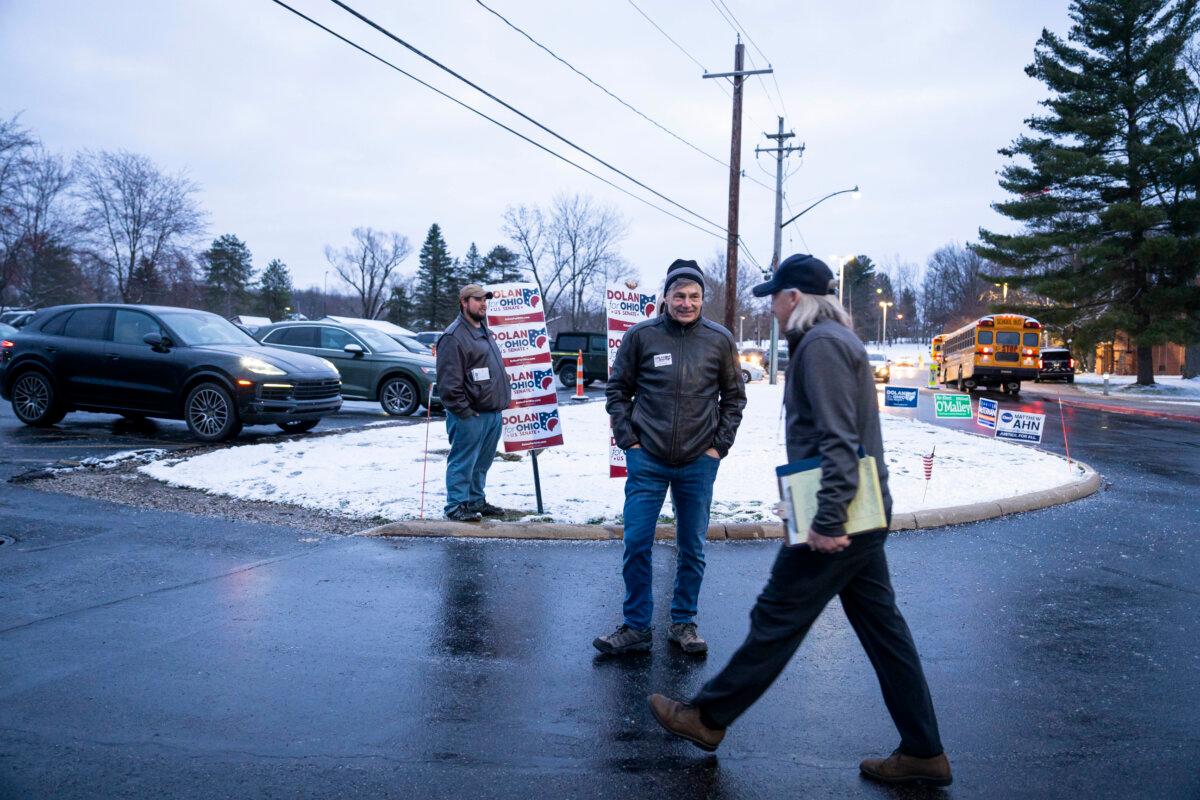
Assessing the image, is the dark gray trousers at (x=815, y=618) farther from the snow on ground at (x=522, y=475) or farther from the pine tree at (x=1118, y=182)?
the pine tree at (x=1118, y=182)

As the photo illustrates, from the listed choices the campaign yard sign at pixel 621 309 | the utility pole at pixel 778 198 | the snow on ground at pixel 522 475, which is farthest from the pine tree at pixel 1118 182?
the campaign yard sign at pixel 621 309

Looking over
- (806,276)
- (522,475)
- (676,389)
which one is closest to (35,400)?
(522,475)

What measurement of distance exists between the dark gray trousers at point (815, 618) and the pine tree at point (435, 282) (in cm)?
8564

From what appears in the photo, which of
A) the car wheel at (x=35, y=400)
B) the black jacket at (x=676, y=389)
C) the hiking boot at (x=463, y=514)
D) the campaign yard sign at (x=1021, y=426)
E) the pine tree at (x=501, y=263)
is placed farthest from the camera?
the pine tree at (x=501, y=263)

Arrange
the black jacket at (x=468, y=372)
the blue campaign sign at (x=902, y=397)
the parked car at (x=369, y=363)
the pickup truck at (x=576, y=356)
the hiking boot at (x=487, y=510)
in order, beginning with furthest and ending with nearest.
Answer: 1. the pickup truck at (x=576, y=356)
2. the parked car at (x=369, y=363)
3. the blue campaign sign at (x=902, y=397)
4. the hiking boot at (x=487, y=510)
5. the black jacket at (x=468, y=372)

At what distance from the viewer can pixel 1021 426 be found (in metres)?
10.7

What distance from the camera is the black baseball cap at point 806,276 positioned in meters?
3.22

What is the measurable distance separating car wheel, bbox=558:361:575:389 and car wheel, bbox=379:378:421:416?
40.5 feet

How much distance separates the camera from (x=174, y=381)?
11.0 meters

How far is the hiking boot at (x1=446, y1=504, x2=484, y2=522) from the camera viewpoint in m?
7.07

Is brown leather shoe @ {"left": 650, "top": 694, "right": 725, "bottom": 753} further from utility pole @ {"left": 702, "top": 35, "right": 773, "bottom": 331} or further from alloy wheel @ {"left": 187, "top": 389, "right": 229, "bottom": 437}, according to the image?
utility pole @ {"left": 702, "top": 35, "right": 773, "bottom": 331}

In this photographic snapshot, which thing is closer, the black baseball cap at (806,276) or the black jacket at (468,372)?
the black baseball cap at (806,276)

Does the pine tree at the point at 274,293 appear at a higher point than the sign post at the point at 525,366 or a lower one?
higher

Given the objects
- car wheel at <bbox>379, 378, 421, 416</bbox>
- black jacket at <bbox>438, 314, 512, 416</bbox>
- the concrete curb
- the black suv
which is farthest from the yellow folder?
car wheel at <bbox>379, 378, 421, 416</bbox>
